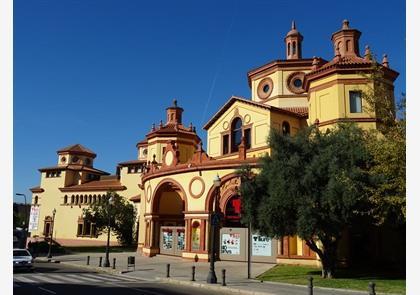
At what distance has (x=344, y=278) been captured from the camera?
21.2 meters

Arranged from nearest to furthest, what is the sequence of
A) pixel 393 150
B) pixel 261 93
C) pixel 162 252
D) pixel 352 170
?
1. pixel 393 150
2. pixel 352 170
3. pixel 162 252
4. pixel 261 93

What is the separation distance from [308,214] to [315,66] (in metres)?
14.9

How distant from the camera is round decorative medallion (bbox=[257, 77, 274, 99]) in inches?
1553

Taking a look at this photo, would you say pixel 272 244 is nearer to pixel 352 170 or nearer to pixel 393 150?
pixel 352 170

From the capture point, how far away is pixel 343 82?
92.2 ft

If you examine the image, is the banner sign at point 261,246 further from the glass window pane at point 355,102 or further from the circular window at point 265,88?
the circular window at point 265,88

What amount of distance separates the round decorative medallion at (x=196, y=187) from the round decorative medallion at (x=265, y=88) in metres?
11.8

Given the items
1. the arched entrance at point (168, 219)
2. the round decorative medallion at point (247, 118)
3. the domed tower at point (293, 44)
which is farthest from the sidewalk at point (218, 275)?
the domed tower at point (293, 44)

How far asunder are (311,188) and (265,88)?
70.5ft

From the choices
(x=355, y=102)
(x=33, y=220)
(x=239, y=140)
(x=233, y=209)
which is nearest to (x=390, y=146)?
(x=355, y=102)

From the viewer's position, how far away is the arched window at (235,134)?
120 feet

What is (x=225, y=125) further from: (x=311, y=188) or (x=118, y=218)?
(x=118, y=218)
